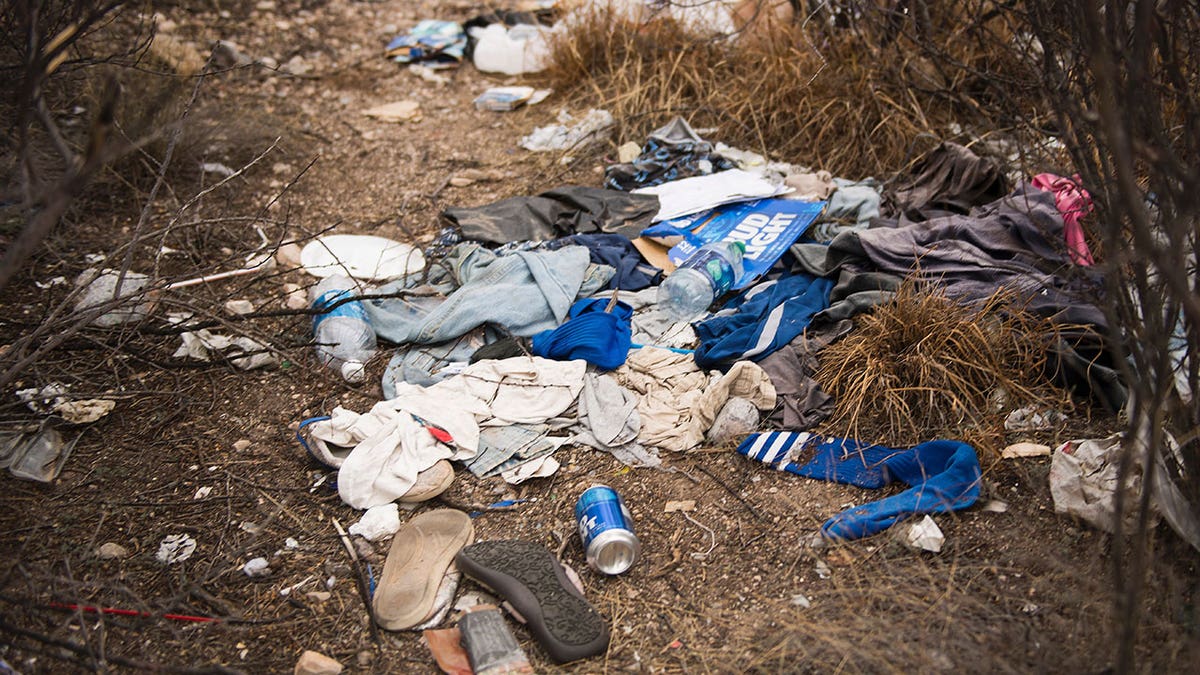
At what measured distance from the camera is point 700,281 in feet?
11.3

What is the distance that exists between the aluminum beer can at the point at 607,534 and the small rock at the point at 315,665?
2.29 feet

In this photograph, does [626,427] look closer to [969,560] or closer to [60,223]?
[969,560]

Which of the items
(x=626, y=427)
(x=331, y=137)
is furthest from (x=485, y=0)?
(x=626, y=427)

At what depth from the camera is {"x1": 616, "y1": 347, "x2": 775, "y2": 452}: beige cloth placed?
2.83 meters

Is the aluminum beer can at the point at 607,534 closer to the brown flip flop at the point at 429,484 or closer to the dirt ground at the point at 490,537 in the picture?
the dirt ground at the point at 490,537

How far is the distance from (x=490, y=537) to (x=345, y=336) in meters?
1.12

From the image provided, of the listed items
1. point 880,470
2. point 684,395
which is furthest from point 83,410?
point 880,470

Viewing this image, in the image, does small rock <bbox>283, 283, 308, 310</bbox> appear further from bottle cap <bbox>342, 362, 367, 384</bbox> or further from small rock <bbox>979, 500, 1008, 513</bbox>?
small rock <bbox>979, 500, 1008, 513</bbox>

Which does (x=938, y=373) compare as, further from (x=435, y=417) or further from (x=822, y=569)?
(x=435, y=417)

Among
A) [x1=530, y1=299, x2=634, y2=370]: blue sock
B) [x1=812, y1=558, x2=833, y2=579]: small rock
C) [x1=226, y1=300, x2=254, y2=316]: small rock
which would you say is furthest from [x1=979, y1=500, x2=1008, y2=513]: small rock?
[x1=226, y1=300, x2=254, y2=316]: small rock

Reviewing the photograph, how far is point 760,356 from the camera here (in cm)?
304

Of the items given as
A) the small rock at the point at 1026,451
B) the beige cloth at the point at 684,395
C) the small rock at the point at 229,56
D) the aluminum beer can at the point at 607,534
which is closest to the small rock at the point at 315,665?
the aluminum beer can at the point at 607,534

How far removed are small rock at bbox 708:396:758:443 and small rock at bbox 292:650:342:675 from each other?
133cm

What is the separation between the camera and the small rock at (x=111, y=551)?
244 cm
